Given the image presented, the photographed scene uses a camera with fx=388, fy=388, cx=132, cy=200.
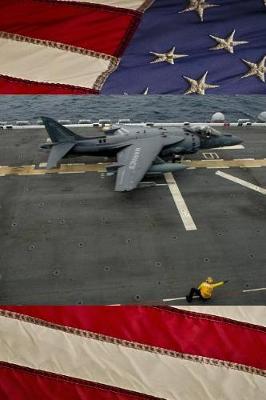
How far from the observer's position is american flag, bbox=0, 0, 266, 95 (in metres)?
13.9

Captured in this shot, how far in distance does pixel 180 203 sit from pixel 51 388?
1343 centimetres

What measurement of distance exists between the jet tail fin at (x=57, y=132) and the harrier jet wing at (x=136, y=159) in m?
3.96

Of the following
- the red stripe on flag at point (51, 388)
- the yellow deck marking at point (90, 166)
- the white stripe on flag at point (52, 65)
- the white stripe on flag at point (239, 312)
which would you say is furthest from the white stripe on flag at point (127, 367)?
the yellow deck marking at point (90, 166)

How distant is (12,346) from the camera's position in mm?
14641

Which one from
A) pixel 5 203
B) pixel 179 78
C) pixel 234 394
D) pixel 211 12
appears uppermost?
pixel 211 12

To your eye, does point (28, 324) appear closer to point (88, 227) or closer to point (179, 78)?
point (88, 227)

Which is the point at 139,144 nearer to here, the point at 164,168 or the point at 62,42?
the point at 164,168

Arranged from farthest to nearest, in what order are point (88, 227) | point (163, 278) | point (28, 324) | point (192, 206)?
point (192, 206) < point (88, 227) < point (163, 278) < point (28, 324)

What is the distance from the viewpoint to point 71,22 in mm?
13984

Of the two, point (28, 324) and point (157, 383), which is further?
point (28, 324)

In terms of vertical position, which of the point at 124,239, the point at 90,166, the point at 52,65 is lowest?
the point at 124,239

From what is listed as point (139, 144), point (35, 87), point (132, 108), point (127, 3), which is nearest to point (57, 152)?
point (139, 144)

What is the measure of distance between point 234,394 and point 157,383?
2.77 meters

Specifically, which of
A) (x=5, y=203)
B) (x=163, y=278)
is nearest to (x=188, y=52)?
(x=163, y=278)
